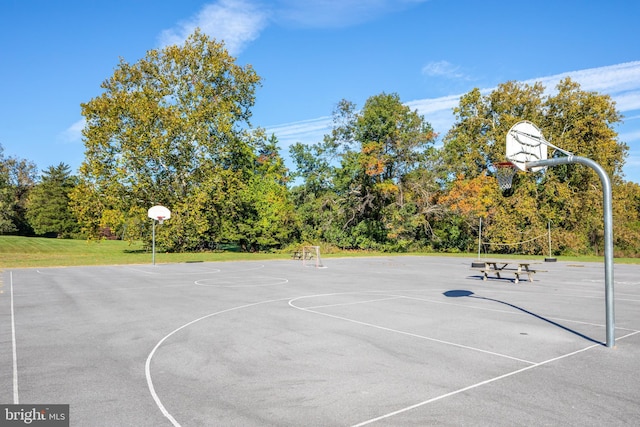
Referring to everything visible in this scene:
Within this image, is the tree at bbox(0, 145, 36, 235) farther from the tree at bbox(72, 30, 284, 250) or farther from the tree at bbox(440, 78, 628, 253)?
the tree at bbox(440, 78, 628, 253)

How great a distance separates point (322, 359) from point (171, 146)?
115 feet

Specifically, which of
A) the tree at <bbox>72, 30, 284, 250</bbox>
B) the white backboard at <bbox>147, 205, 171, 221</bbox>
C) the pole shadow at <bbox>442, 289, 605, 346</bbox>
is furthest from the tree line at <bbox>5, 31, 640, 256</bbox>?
the pole shadow at <bbox>442, 289, 605, 346</bbox>

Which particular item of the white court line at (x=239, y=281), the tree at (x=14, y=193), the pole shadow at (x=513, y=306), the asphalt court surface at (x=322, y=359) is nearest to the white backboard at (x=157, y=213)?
the white court line at (x=239, y=281)

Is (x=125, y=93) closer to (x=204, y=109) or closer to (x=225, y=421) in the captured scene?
(x=204, y=109)

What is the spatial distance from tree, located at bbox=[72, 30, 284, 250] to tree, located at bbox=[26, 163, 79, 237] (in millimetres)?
34220

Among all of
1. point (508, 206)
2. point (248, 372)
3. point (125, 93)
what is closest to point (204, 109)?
point (125, 93)

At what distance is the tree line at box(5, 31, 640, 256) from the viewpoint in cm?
3772

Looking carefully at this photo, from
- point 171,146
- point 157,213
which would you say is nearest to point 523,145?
point 157,213

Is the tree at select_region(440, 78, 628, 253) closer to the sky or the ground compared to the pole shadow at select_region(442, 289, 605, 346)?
closer to the sky

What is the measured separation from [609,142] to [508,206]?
974 centimetres

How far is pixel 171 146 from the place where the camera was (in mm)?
38344

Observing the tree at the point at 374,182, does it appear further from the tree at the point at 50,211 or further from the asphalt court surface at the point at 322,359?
the tree at the point at 50,211

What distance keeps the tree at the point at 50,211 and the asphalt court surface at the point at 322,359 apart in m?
61.9

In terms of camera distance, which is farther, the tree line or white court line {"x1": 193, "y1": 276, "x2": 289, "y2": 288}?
the tree line
